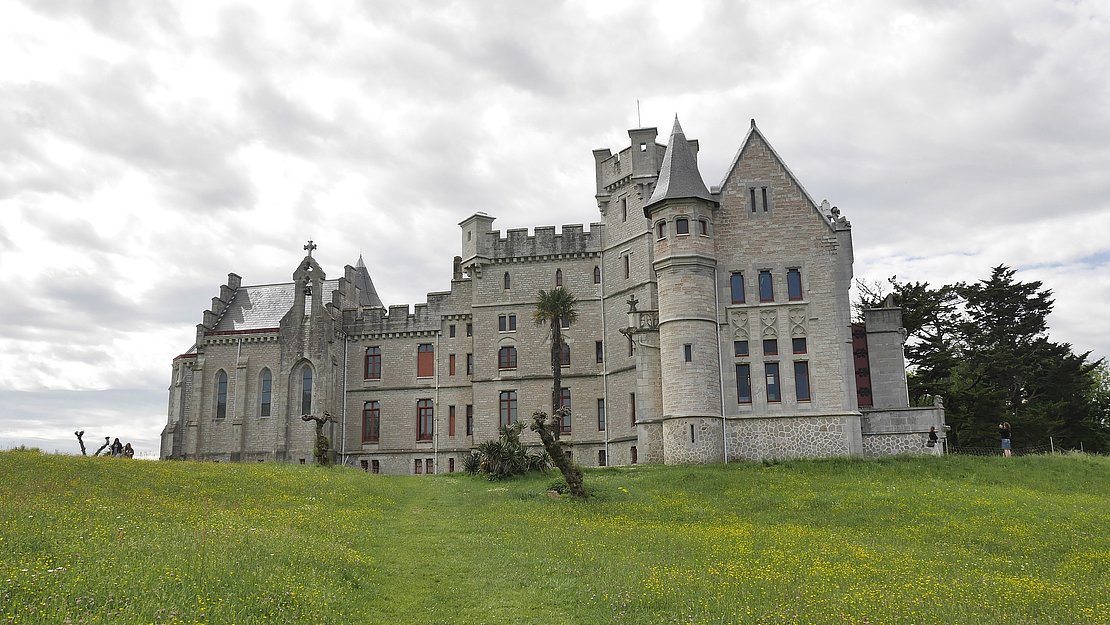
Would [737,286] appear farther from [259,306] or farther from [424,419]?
[259,306]

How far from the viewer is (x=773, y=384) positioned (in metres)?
38.4

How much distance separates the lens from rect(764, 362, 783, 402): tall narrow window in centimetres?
3822

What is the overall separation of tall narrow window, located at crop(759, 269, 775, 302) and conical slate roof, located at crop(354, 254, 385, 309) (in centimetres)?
2954

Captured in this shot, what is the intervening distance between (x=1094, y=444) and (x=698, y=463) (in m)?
33.3

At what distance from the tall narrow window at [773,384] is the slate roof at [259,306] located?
29617 millimetres

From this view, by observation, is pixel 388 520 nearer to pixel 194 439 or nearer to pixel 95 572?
pixel 95 572

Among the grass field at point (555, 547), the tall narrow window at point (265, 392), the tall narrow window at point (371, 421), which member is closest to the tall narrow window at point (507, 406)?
the tall narrow window at point (371, 421)

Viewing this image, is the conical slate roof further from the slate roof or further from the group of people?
the group of people

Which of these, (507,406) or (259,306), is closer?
(507,406)

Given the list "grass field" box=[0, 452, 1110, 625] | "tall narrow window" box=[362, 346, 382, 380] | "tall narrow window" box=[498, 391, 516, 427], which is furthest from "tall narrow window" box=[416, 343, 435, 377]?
"grass field" box=[0, 452, 1110, 625]

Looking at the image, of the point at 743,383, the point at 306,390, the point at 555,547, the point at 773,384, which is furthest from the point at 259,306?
the point at 555,547

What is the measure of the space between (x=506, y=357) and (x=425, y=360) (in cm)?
544

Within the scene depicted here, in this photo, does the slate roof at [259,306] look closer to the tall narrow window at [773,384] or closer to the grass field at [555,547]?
the grass field at [555,547]

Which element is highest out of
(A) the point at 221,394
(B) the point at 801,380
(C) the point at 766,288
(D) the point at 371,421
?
(C) the point at 766,288
